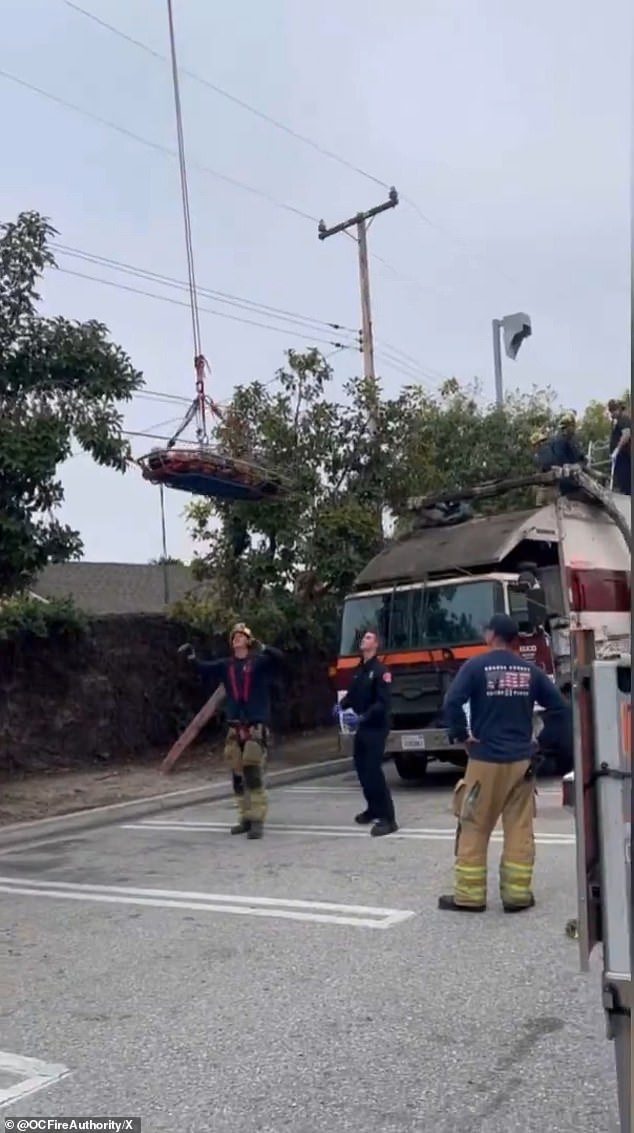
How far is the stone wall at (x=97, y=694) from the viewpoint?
14.7m

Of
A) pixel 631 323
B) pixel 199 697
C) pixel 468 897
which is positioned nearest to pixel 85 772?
pixel 199 697

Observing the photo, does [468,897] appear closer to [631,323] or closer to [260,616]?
[631,323]

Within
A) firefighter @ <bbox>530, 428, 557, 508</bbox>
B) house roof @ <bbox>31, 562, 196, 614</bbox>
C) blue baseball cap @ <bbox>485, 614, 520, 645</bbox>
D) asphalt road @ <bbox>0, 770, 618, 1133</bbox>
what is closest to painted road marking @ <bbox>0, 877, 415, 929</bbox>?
asphalt road @ <bbox>0, 770, 618, 1133</bbox>

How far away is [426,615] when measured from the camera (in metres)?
13.4

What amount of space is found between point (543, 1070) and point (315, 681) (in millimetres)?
15492

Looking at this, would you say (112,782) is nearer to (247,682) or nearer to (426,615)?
(426,615)

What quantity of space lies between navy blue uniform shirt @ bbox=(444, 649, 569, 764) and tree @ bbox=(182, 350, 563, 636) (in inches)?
356

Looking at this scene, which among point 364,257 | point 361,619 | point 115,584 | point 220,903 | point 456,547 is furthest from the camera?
point 115,584

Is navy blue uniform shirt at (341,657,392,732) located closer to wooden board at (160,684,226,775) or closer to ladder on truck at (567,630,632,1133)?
wooden board at (160,684,226,775)

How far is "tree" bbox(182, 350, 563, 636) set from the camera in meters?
16.6

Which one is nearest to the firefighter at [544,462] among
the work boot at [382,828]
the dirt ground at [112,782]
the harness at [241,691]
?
the harness at [241,691]

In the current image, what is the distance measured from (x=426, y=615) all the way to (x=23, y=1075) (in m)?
9.05

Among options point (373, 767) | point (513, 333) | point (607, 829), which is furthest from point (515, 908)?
point (513, 333)

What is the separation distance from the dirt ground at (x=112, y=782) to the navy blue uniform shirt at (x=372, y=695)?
Answer: 3681 millimetres
